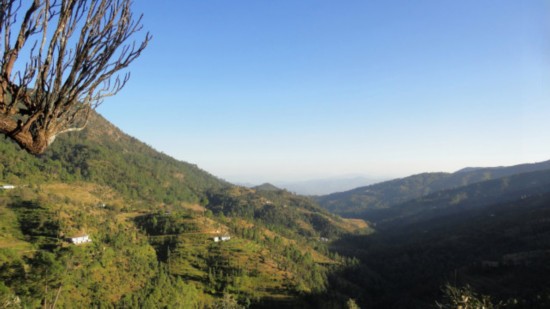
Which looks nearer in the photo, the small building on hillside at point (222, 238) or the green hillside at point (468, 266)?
the green hillside at point (468, 266)

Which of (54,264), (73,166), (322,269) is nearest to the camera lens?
(54,264)

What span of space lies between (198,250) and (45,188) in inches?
2680

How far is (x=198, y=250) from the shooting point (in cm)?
10256

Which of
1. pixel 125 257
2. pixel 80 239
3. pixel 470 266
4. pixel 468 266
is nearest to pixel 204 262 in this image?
pixel 125 257

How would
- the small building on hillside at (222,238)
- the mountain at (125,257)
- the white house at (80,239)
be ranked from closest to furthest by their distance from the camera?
the mountain at (125,257) → the white house at (80,239) → the small building on hillside at (222,238)

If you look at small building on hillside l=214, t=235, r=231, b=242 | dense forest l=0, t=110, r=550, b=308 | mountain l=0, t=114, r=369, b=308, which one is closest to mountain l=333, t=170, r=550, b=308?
dense forest l=0, t=110, r=550, b=308

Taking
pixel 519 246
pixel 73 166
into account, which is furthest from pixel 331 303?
pixel 73 166

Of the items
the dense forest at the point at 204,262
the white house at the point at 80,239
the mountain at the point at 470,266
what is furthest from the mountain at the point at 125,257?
the mountain at the point at 470,266

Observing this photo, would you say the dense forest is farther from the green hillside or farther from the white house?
the white house

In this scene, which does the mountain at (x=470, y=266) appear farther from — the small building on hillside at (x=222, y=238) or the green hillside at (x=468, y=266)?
the small building on hillside at (x=222, y=238)

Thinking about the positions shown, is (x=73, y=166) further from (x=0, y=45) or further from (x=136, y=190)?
(x=0, y=45)

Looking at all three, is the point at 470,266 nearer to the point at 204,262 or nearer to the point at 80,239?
the point at 204,262

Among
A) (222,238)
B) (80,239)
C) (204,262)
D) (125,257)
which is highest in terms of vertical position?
(80,239)

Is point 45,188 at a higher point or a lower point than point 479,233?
higher
